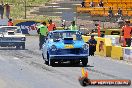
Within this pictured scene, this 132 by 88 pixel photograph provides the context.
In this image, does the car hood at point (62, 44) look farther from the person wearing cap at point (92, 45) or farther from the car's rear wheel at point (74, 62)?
the person wearing cap at point (92, 45)

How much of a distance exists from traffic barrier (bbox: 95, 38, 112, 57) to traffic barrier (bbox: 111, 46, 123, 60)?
656 millimetres

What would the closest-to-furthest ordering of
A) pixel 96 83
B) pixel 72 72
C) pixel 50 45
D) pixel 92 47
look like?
pixel 96 83
pixel 72 72
pixel 50 45
pixel 92 47

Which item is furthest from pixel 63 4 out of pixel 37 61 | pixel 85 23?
pixel 37 61

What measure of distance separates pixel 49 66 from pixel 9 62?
9.93 feet

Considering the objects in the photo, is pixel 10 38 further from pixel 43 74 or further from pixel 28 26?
pixel 28 26

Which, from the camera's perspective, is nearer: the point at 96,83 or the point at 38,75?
the point at 96,83

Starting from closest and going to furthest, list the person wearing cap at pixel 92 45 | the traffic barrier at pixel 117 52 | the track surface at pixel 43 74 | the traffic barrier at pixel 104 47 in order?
the track surface at pixel 43 74, the traffic barrier at pixel 117 52, the traffic barrier at pixel 104 47, the person wearing cap at pixel 92 45

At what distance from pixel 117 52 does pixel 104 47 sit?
2171 millimetres

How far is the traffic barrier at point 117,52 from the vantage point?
91.8 feet

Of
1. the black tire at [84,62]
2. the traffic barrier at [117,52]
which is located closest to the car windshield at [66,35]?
the black tire at [84,62]

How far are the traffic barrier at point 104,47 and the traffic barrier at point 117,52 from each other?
2.15 feet

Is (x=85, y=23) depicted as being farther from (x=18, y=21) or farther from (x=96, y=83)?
(x=96, y=83)

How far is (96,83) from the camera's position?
11.4 meters

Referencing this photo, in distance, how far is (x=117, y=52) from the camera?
2852 centimetres
